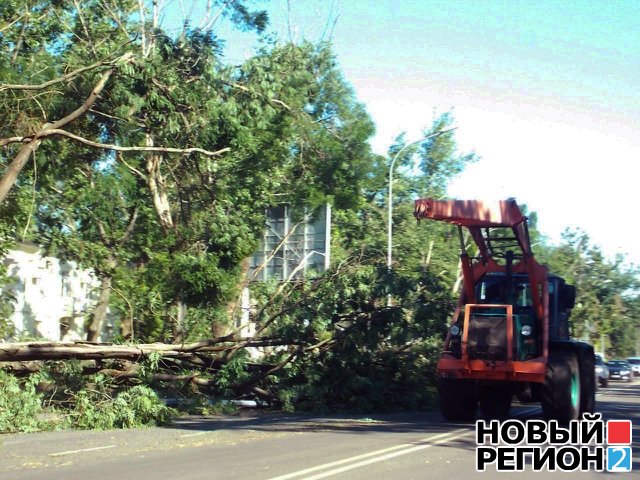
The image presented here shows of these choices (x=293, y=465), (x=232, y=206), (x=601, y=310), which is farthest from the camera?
(x=601, y=310)

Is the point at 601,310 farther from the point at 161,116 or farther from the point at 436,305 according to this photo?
the point at 161,116

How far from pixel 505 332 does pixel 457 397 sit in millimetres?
1833

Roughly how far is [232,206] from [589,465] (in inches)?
626

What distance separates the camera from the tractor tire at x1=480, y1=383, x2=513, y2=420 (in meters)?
16.8

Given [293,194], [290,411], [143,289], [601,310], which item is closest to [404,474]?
[290,411]

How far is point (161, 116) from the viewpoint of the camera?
19.4 metres

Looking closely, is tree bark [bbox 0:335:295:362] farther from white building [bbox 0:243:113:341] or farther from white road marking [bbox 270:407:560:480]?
white building [bbox 0:243:113:341]

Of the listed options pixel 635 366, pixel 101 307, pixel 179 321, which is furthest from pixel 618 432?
pixel 635 366

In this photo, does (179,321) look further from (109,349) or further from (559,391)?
(559,391)

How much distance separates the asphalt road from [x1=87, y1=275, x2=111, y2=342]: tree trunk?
8185mm

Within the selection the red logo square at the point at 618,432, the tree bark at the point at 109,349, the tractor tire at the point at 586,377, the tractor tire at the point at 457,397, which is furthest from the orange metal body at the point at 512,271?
the tree bark at the point at 109,349

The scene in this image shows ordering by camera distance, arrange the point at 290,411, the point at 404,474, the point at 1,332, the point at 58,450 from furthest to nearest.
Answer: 1. the point at 1,332
2. the point at 290,411
3. the point at 58,450
4. the point at 404,474
